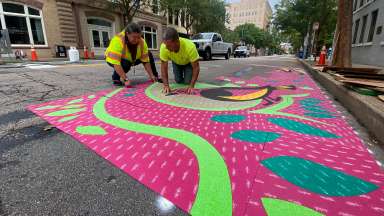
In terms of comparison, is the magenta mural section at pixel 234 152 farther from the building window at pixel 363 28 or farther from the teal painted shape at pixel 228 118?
the building window at pixel 363 28

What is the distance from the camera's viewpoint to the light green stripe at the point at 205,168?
115cm

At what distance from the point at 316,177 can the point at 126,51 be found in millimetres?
3946

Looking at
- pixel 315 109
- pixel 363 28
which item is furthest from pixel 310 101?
pixel 363 28

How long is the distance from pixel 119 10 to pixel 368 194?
21.9 m

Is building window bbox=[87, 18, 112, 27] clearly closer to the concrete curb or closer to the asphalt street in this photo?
the asphalt street

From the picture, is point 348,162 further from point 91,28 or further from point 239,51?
point 239,51

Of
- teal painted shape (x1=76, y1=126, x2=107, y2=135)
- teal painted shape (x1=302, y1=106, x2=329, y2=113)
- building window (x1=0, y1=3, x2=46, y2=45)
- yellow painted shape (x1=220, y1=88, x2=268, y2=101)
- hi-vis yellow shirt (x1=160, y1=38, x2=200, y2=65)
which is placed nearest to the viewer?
teal painted shape (x1=76, y1=126, x2=107, y2=135)

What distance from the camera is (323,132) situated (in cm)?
220

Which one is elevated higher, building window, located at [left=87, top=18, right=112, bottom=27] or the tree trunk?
building window, located at [left=87, top=18, right=112, bottom=27]

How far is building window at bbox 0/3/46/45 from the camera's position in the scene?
515 inches

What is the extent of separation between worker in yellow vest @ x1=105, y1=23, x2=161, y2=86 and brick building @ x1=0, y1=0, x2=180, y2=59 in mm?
13259

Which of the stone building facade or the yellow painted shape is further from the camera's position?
the stone building facade

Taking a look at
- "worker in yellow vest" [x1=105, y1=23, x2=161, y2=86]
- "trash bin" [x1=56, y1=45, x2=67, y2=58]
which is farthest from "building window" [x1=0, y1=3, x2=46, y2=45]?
"worker in yellow vest" [x1=105, y1=23, x2=161, y2=86]

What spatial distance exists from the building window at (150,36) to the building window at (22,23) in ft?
35.8
